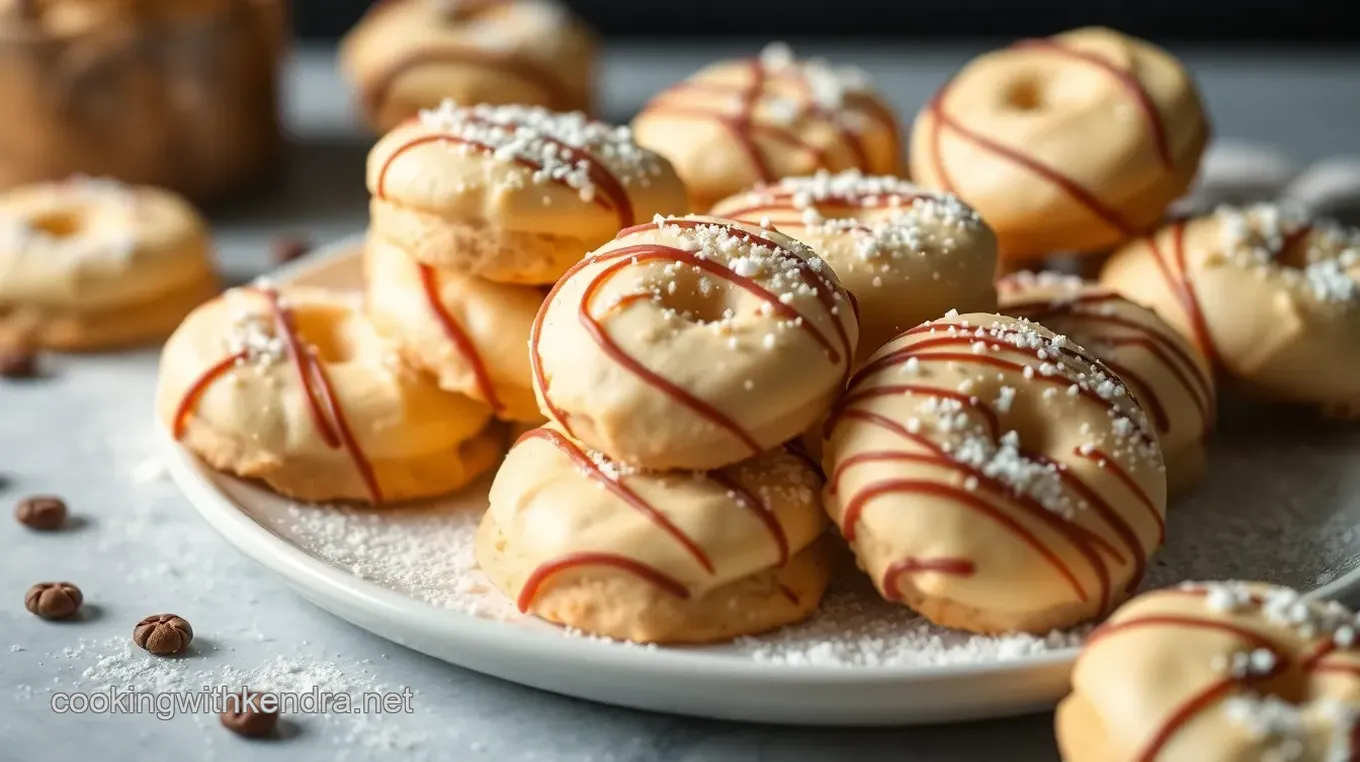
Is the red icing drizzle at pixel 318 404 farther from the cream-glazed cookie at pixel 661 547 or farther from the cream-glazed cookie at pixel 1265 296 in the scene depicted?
the cream-glazed cookie at pixel 1265 296

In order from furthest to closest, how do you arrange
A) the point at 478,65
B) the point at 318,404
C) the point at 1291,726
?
the point at 478,65 → the point at 318,404 → the point at 1291,726

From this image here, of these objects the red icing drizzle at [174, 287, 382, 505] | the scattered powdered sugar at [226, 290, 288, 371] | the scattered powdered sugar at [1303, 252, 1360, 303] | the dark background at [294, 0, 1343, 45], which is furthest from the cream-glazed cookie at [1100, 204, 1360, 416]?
the dark background at [294, 0, 1343, 45]

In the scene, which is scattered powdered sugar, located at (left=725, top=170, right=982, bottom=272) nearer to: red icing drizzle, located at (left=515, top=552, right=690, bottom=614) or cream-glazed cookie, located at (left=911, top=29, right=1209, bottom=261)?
cream-glazed cookie, located at (left=911, top=29, right=1209, bottom=261)

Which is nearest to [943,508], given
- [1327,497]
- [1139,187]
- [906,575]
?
[906,575]

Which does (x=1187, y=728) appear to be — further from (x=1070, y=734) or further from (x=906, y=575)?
(x=906, y=575)

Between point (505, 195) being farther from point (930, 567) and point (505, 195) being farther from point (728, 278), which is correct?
point (930, 567)

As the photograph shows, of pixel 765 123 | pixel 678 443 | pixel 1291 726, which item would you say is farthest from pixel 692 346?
pixel 765 123
